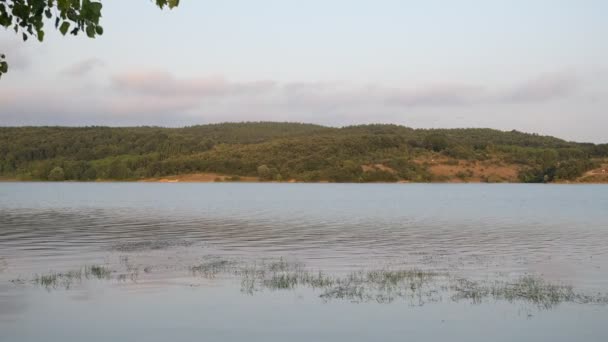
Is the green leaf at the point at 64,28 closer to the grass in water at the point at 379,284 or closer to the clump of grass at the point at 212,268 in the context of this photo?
the grass in water at the point at 379,284

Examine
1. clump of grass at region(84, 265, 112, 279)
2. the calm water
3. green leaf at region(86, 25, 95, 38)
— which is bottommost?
the calm water

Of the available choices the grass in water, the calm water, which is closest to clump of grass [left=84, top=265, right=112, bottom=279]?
the grass in water

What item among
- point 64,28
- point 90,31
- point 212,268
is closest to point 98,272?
point 212,268

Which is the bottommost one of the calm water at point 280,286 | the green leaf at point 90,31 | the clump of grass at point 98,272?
the calm water at point 280,286

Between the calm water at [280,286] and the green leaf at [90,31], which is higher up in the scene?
the green leaf at [90,31]

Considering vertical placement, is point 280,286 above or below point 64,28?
below

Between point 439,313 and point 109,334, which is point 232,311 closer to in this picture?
point 109,334

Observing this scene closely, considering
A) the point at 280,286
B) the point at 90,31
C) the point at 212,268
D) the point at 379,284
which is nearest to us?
the point at 90,31

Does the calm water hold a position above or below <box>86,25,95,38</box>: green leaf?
below

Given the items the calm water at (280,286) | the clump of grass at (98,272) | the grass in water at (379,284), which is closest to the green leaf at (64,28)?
the calm water at (280,286)

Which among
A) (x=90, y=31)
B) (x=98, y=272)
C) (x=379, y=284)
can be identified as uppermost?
(x=90, y=31)

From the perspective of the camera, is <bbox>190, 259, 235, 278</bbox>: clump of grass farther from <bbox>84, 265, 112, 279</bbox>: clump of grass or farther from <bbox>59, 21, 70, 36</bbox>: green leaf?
<bbox>59, 21, 70, 36</bbox>: green leaf

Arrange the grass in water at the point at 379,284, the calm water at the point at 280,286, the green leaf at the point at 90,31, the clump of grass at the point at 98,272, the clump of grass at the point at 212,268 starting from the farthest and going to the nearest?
the clump of grass at the point at 212,268 → the clump of grass at the point at 98,272 → the grass in water at the point at 379,284 → the calm water at the point at 280,286 → the green leaf at the point at 90,31

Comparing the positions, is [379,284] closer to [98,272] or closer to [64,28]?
[98,272]
